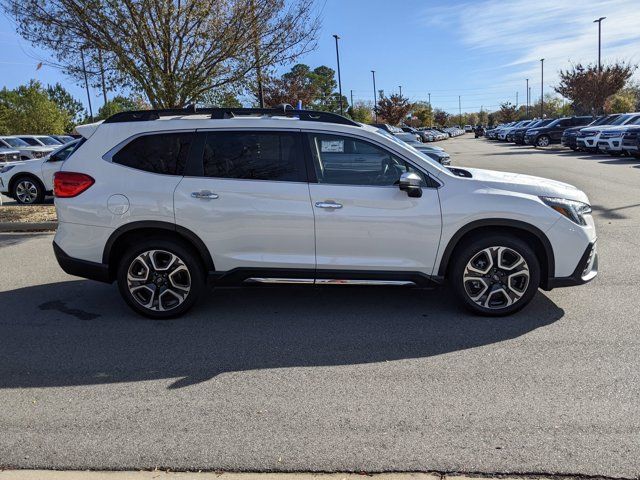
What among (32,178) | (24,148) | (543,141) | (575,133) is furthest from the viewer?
(543,141)

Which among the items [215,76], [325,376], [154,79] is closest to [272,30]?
[215,76]

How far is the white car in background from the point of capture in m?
13.4

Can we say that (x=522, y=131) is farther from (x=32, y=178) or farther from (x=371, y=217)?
(x=371, y=217)

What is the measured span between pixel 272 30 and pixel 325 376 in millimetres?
8458

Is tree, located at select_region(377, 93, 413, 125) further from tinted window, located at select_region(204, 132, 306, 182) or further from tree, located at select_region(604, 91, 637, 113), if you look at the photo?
tinted window, located at select_region(204, 132, 306, 182)

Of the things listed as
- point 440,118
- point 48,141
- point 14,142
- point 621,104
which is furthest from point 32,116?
point 440,118

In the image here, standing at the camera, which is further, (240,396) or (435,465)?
(240,396)

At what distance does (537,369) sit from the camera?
156 inches

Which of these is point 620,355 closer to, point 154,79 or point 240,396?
point 240,396

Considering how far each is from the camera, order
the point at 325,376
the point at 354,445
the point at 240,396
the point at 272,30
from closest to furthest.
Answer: the point at 354,445 < the point at 240,396 < the point at 325,376 < the point at 272,30

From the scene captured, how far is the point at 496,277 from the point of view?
4.94 m

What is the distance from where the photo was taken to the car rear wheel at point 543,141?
3572 cm

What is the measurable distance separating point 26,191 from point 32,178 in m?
0.37

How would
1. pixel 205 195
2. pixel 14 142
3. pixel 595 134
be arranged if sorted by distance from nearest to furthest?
pixel 205 195
pixel 14 142
pixel 595 134
